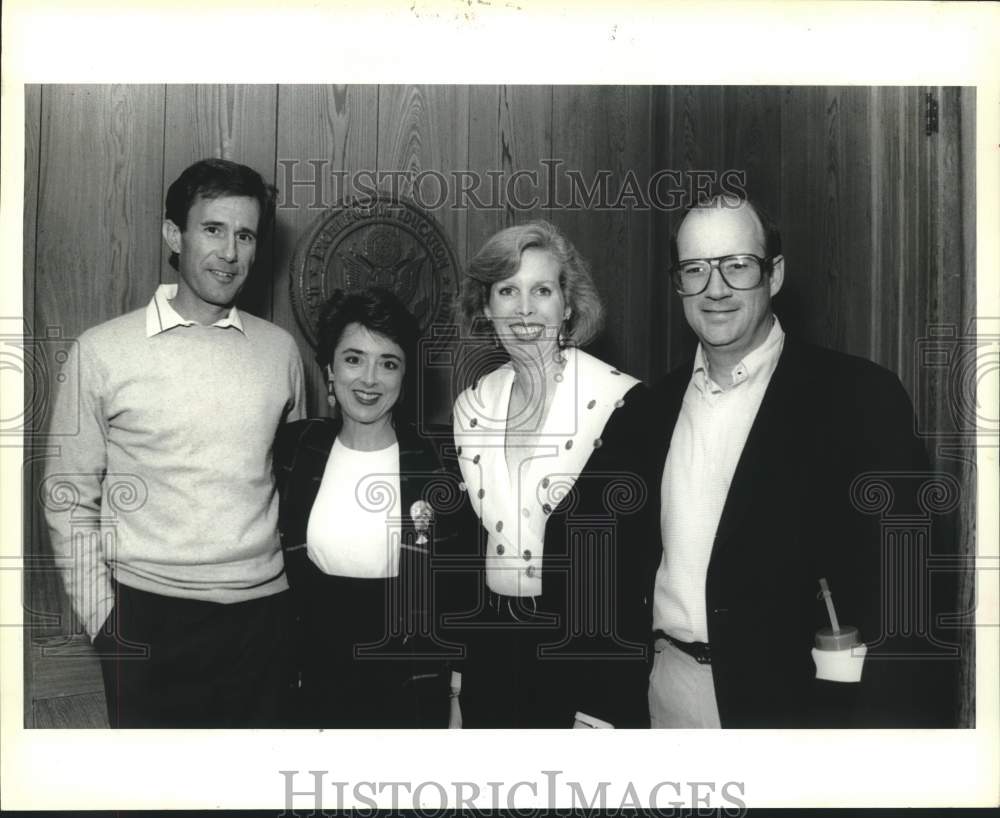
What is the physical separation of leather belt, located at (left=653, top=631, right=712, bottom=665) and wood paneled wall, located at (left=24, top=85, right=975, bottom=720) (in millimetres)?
544

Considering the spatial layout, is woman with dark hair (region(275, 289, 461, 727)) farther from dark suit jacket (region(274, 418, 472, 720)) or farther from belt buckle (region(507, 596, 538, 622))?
belt buckle (region(507, 596, 538, 622))

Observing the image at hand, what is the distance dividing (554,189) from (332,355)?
0.57m

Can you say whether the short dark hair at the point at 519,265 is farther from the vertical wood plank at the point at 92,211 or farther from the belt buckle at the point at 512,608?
the vertical wood plank at the point at 92,211

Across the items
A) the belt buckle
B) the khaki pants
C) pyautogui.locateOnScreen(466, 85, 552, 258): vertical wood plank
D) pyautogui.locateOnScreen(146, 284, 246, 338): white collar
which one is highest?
pyautogui.locateOnScreen(466, 85, 552, 258): vertical wood plank

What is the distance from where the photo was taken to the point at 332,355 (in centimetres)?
186

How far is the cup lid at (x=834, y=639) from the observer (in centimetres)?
177

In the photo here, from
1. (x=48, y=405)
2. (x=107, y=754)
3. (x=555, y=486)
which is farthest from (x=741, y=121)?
(x=107, y=754)

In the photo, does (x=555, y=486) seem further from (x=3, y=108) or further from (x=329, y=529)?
(x=3, y=108)

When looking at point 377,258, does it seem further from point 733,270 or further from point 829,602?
point 829,602

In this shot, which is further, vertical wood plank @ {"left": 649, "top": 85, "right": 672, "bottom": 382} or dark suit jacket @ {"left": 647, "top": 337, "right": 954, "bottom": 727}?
vertical wood plank @ {"left": 649, "top": 85, "right": 672, "bottom": 382}

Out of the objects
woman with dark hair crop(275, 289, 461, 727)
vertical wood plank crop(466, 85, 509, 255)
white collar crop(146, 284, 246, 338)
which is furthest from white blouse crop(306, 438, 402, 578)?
vertical wood plank crop(466, 85, 509, 255)

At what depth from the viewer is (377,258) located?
1944 mm

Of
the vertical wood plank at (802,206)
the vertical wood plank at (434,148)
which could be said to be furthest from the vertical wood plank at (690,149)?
the vertical wood plank at (434,148)

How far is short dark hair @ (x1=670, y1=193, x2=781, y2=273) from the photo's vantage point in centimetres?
185
